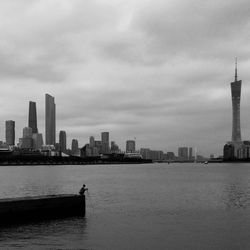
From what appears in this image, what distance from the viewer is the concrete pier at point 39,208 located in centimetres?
4325

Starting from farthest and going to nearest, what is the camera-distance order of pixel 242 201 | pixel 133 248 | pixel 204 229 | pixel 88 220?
pixel 242 201 → pixel 88 220 → pixel 204 229 → pixel 133 248

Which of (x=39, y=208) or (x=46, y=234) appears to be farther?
(x=39, y=208)

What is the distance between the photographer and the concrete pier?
43250mm

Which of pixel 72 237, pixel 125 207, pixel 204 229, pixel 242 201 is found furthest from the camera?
pixel 242 201

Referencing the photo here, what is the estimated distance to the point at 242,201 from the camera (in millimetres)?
67625

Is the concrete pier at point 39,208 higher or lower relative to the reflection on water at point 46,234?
higher

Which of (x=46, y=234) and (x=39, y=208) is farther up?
(x=39, y=208)

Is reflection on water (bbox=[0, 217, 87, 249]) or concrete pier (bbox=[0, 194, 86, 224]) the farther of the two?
concrete pier (bbox=[0, 194, 86, 224])

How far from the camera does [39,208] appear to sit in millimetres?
46094

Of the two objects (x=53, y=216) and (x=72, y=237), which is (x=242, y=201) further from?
(x=72, y=237)

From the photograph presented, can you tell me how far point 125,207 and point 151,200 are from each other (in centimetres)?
1096

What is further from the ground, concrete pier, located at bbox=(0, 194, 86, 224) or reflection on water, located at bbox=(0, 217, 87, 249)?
concrete pier, located at bbox=(0, 194, 86, 224)

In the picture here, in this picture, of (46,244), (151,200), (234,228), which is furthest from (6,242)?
(151,200)

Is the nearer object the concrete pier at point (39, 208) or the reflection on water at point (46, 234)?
the reflection on water at point (46, 234)
